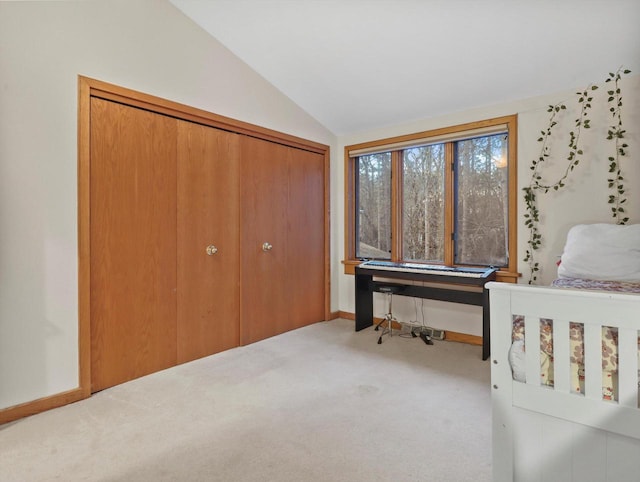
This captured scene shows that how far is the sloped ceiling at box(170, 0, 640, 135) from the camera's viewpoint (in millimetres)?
2301

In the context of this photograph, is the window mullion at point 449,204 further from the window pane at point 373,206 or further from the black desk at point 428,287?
the window pane at point 373,206

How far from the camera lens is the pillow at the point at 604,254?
7.14 feet

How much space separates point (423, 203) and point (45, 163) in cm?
314

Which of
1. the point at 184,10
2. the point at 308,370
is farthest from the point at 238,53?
the point at 308,370

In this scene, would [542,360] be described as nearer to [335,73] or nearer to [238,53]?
[335,73]

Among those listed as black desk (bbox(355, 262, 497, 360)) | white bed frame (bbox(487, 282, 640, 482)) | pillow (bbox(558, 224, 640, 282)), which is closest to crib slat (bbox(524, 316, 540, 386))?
white bed frame (bbox(487, 282, 640, 482))

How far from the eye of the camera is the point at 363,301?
3.76 meters


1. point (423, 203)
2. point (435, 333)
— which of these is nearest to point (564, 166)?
point (423, 203)

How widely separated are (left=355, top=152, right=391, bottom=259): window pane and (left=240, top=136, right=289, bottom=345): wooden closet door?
3.29 feet

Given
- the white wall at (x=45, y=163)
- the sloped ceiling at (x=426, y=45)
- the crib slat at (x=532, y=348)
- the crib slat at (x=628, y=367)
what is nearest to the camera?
the crib slat at (x=628, y=367)

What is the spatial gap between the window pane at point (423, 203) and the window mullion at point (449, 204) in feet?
0.21

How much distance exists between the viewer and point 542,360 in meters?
1.27

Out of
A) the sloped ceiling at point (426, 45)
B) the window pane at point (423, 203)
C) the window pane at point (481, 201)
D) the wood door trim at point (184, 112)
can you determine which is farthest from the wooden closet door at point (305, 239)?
the window pane at point (481, 201)

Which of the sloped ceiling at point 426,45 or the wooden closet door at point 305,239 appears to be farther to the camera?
the wooden closet door at point 305,239
